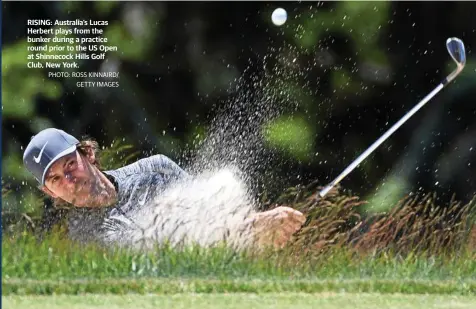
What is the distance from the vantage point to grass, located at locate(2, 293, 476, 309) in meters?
4.95

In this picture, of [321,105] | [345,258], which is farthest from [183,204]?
[321,105]

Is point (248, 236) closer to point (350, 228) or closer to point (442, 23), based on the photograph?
point (350, 228)

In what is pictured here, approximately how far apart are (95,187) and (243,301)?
208 cm

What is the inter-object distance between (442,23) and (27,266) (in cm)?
389

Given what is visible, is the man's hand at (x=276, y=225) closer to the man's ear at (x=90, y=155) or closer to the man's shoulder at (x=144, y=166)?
the man's shoulder at (x=144, y=166)

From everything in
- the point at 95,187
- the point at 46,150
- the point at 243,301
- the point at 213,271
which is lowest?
the point at 243,301

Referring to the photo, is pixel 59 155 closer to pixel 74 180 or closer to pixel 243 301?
pixel 74 180

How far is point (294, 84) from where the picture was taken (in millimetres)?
7820

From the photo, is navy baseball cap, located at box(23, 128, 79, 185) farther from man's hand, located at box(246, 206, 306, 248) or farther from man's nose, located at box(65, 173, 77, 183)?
man's hand, located at box(246, 206, 306, 248)

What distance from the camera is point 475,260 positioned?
6.76 meters

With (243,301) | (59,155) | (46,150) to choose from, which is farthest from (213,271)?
(46,150)

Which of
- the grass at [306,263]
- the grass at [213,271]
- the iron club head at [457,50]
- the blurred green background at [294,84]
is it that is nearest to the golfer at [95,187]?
the grass at [306,263]

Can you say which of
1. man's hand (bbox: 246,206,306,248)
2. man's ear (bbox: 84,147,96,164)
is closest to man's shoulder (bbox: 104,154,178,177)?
man's ear (bbox: 84,147,96,164)

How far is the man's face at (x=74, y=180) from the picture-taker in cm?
681
